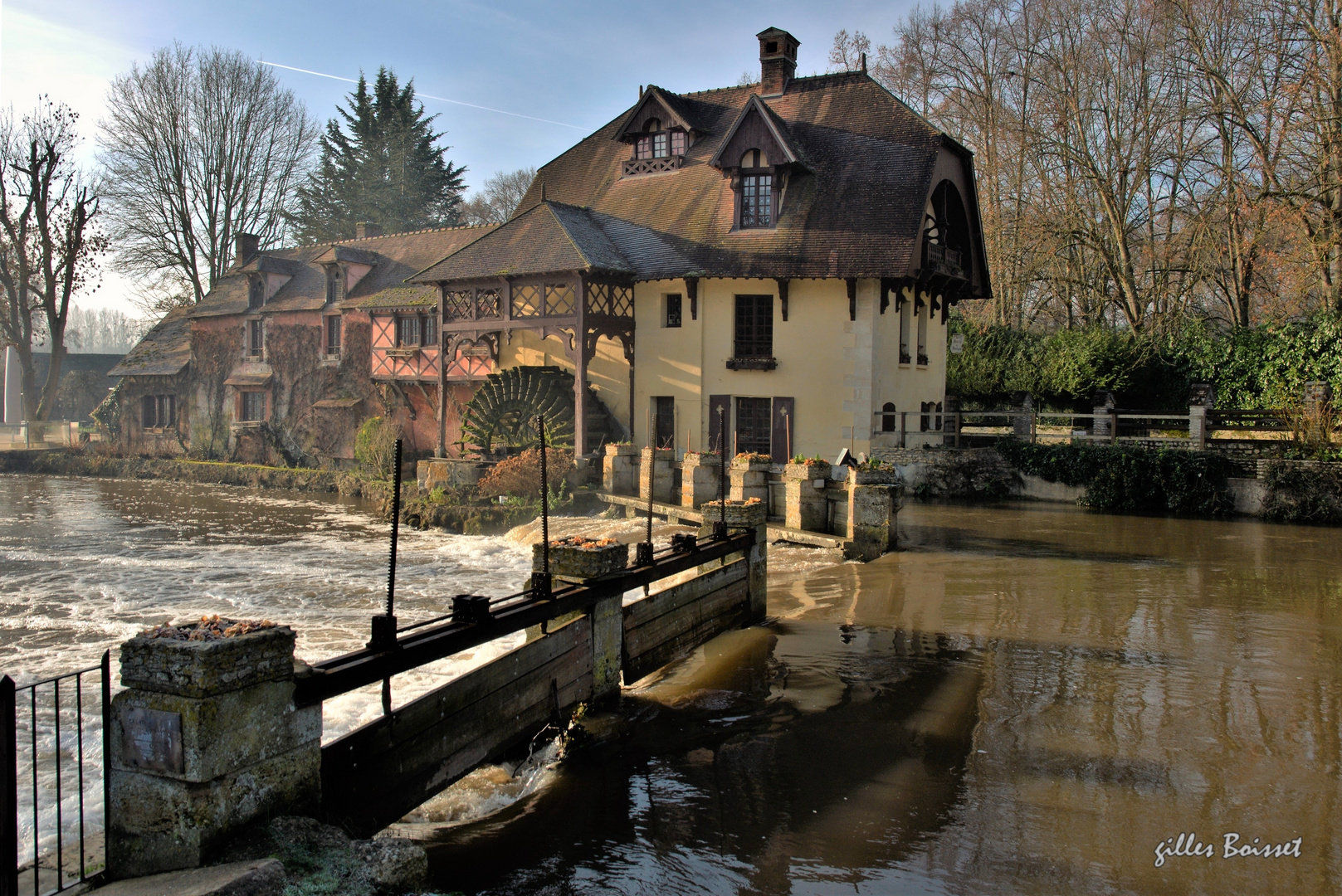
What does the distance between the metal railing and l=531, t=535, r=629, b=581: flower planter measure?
2.89 meters

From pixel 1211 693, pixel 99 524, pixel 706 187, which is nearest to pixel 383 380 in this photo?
pixel 99 524

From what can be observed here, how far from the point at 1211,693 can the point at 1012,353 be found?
18680 mm

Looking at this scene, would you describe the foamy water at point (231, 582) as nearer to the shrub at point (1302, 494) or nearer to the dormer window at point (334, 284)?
the dormer window at point (334, 284)

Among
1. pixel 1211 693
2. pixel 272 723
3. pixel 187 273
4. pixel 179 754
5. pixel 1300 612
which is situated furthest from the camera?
pixel 187 273

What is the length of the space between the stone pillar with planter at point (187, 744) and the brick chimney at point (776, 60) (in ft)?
71.9

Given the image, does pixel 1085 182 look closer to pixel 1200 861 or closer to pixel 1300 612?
pixel 1300 612

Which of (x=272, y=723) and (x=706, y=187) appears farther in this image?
(x=706, y=187)

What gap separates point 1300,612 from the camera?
393 inches

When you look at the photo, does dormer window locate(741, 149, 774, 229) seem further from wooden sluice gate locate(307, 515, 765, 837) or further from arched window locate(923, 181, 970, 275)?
wooden sluice gate locate(307, 515, 765, 837)

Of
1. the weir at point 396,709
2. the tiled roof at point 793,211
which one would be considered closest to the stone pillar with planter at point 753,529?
the weir at point 396,709

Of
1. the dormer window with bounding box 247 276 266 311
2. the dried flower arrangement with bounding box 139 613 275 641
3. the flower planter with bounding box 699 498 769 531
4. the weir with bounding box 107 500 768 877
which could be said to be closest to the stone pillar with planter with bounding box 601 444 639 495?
the flower planter with bounding box 699 498 769 531

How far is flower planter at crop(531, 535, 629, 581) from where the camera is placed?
6766 mm

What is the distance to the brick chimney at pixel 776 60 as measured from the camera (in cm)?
2317

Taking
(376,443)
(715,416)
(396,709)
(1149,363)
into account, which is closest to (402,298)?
(376,443)
